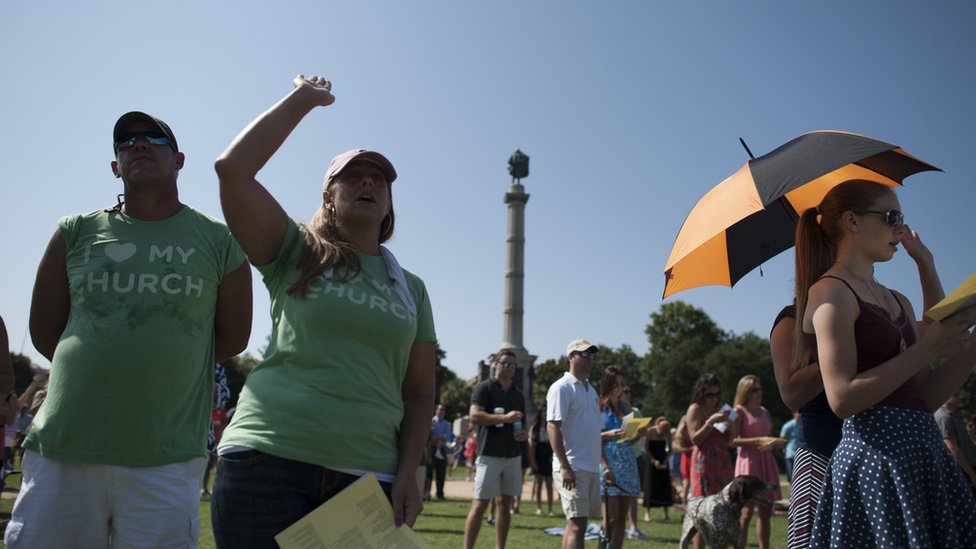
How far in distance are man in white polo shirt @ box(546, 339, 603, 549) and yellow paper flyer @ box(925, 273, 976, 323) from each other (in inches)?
178

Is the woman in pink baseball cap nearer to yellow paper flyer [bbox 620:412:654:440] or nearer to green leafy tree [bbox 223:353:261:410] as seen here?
yellow paper flyer [bbox 620:412:654:440]

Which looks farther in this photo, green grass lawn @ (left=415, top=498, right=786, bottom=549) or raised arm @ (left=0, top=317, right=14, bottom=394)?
green grass lawn @ (left=415, top=498, right=786, bottom=549)

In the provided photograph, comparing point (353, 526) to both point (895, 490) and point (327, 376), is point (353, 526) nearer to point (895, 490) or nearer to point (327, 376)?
point (327, 376)

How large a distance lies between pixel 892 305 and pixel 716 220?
1217 millimetres

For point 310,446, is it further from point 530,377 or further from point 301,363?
point 530,377

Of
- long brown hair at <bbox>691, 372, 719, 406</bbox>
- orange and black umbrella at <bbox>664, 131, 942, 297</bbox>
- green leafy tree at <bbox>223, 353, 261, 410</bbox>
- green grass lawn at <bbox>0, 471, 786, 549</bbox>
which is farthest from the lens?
green leafy tree at <bbox>223, 353, 261, 410</bbox>

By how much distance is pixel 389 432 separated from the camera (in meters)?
2.20

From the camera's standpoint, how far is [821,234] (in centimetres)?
267

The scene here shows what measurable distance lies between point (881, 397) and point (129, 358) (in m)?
2.36

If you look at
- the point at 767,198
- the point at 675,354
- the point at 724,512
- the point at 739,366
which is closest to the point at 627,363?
the point at 675,354

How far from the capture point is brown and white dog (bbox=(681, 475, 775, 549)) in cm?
645

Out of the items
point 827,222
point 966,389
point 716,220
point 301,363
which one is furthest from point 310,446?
point 966,389

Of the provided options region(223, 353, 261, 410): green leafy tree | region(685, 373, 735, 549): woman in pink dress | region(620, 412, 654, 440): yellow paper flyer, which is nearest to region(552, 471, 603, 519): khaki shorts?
region(620, 412, 654, 440): yellow paper flyer

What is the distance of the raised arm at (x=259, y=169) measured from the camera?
6.64 feet
